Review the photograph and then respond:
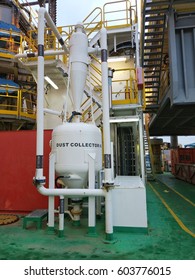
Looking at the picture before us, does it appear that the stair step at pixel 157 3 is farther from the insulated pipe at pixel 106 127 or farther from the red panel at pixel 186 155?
the red panel at pixel 186 155

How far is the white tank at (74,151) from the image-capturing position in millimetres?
5312

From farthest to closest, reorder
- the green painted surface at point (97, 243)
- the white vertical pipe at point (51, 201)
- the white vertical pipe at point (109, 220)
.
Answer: the white vertical pipe at point (51, 201) → the white vertical pipe at point (109, 220) → the green painted surface at point (97, 243)

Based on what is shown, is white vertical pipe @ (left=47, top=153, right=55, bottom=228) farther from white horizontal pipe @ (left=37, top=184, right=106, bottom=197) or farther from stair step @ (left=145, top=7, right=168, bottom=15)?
stair step @ (left=145, top=7, right=168, bottom=15)

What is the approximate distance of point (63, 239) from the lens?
4.95m

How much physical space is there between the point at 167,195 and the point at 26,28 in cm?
1429

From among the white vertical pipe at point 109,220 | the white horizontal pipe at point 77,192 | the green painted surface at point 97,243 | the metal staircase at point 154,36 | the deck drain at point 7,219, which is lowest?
the green painted surface at point 97,243

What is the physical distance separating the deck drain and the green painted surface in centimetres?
16

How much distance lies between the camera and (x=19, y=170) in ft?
23.9

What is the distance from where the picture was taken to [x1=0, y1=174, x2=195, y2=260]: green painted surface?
4105mm

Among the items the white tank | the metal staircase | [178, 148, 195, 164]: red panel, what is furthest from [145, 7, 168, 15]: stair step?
[178, 148, 195, 164]: red panel

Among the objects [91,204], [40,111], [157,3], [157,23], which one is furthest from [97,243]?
[157,23]

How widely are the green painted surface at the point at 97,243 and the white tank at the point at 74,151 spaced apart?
1269mm

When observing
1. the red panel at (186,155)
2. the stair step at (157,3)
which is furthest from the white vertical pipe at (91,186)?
the red panel at (186,155)
